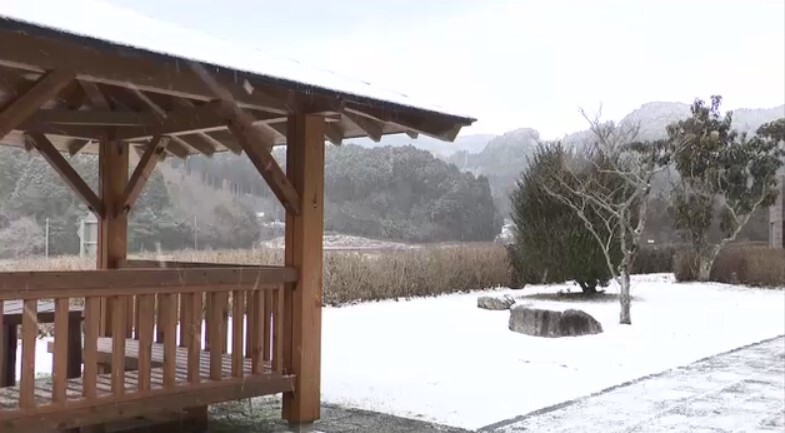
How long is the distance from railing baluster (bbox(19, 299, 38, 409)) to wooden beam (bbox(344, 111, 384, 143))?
2.44 meters

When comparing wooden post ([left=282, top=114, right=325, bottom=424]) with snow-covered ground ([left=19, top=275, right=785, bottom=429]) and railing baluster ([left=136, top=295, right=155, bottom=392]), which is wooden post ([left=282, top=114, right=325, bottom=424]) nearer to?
snow-covered ground ([left=19, top=275, right=785, bottom=429])

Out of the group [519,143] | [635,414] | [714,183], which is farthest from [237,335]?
[519,143]

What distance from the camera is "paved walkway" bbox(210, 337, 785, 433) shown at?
5125mm

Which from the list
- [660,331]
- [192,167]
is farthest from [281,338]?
[660,331]

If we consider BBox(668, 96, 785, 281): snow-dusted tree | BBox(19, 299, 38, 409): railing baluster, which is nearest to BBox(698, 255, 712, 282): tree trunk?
BBox(668, 96, 785, 281): snow-dusted tree

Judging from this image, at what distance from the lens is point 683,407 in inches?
233

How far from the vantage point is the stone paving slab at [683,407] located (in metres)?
5.23

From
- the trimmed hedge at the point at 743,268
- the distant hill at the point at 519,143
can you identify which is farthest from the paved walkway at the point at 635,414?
the trimmed hedge at the point at 743,268

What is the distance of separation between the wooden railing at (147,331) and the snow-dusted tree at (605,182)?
8200 millimetres

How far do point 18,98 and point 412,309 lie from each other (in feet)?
34.9

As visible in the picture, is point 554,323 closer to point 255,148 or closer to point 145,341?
point 255,148

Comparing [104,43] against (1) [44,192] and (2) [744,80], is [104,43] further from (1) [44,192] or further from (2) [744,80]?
(2) [744,80]

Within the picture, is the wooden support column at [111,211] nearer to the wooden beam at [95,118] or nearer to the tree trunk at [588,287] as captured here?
the wooden beam at [95,118]

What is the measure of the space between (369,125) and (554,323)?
5357mm
